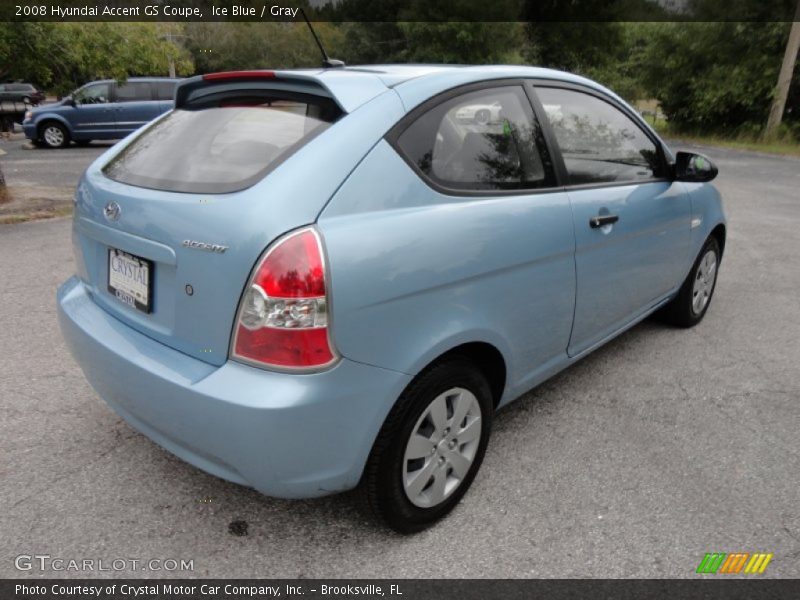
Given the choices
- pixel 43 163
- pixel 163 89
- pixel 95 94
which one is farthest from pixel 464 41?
pixel 43 163

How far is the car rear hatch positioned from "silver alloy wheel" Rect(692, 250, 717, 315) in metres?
2.94

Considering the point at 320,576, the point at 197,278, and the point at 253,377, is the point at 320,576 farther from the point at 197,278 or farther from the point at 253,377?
the point at 197,278

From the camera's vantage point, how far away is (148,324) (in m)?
2.12

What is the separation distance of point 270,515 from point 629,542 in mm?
1333

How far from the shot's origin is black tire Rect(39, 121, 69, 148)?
51.2 ft

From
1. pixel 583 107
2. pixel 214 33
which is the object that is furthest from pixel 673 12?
pixel 214 33

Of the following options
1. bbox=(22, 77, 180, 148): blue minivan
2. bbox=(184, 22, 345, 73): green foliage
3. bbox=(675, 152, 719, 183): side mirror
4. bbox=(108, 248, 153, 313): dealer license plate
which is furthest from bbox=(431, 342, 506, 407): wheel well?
bbox=(184, 22, 345, 73): green foliage

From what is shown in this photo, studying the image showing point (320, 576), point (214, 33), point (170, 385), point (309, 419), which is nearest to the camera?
point (309, 419)

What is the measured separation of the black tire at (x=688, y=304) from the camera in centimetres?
411

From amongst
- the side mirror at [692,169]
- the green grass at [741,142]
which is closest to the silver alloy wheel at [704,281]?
the side mirror at [692,169]

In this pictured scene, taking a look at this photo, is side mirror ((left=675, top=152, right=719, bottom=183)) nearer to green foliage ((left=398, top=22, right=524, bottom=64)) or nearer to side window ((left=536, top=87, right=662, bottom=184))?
side window ((left=536, top=87, right=662, bottom=184))

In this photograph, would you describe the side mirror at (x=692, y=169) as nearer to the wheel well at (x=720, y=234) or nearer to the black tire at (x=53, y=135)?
the wheel well at (x=720, y=234)

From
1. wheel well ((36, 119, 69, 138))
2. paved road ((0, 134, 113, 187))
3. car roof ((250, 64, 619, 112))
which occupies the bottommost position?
paved road ((0, 134, 113, 187))

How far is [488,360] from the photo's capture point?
2.49 m
